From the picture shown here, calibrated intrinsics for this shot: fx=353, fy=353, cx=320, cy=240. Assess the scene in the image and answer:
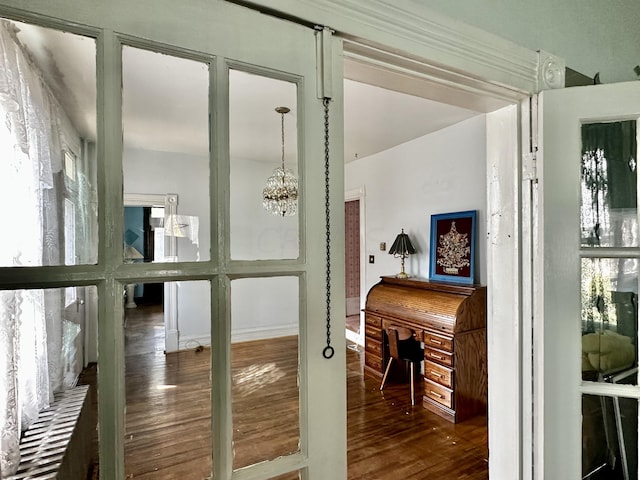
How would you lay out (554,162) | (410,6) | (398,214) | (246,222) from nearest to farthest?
(246,222) → (410,6) → (554,162) → (398,214)

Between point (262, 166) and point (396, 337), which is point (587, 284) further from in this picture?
point (396, 337)

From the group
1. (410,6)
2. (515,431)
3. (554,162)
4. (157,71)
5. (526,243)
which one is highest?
(410,6)

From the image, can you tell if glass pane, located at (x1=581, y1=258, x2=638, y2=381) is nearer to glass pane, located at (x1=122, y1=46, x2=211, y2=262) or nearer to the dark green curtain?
the dark green curtain

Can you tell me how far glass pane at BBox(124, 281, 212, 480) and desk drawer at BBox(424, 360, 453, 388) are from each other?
2504 mm

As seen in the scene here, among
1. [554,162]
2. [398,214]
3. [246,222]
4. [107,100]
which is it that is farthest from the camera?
[398,214]

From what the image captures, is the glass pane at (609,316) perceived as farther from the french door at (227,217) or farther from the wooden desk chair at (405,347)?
the wooden desk chair at (405,347)

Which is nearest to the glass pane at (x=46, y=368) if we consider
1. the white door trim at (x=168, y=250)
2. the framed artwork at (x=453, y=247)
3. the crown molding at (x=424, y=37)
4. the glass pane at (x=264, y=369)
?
the white door trim at (x=168, y=250)

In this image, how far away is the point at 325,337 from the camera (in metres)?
0.82

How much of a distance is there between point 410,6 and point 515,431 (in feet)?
4.46

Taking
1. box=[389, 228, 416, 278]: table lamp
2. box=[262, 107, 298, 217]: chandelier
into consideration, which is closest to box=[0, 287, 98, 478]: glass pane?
box=[262, 107, 298, 217]: chandelier

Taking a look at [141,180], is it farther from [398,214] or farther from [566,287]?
[398,214]

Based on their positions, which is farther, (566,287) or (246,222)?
(566,287)

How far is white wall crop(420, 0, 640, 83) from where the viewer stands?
108 centimetres

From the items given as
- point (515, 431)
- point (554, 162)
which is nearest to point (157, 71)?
point (554, 162)
